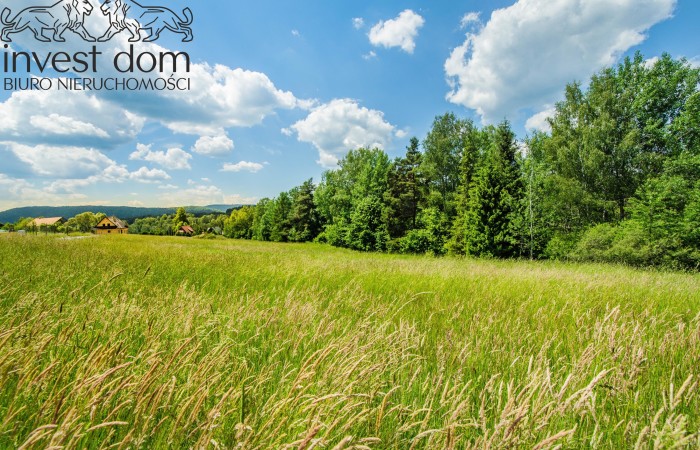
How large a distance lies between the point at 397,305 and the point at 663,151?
117ft

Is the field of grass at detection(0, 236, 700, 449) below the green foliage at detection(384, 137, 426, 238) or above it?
below

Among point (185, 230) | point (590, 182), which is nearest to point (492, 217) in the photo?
point (590, 182)

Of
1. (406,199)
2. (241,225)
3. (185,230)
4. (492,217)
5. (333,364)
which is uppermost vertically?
(406,199)

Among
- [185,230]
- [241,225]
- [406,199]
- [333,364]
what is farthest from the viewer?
[185,230]

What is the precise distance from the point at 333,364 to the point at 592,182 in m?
34.5

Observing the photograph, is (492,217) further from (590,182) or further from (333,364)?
(333,364)

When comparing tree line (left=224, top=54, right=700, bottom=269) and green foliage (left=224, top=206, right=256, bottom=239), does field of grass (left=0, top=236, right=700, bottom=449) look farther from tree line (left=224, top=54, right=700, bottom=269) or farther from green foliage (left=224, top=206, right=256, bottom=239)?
green foliage (left=224, top=206, right=256, bottom=239)

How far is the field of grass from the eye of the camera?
4.07 feet

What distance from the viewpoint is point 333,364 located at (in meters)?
1.52

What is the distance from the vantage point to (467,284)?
679 centimetres

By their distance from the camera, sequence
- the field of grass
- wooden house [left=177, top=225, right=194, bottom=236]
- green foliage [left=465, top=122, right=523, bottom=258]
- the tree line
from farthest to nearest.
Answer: wooden house [left=177, top=225, right=194, bottom=236], green foliage [left=465, top=122, right=523, bottom=258], the tree line, the field of grass

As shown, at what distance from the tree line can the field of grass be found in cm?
1786

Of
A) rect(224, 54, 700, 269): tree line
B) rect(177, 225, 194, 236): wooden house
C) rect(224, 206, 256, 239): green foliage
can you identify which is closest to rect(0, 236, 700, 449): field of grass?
rect(224, 54, 700, 269): tree line

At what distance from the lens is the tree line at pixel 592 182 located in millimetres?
20125
